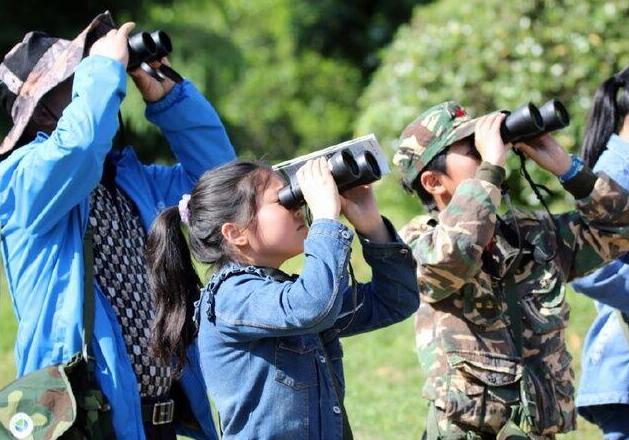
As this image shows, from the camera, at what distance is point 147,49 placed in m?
3.82

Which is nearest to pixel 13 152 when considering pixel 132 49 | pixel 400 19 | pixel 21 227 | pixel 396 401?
pixel 21 227

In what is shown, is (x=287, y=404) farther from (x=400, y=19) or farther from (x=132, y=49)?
(x=400, y=19)

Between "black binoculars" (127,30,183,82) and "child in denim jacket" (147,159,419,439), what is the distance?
1.88ft

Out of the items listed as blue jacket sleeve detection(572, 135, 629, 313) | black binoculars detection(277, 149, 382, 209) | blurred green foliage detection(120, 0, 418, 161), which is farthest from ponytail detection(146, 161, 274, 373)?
blurred green foliage detection(120, 0, 418, 161)

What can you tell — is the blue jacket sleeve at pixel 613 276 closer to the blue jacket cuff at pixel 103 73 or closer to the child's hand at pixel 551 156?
the child's hand at pixel 551 156

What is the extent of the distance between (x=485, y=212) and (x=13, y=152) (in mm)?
1435

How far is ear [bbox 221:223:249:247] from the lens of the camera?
3359mm

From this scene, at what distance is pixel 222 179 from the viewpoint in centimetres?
343

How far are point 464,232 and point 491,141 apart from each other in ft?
1.03

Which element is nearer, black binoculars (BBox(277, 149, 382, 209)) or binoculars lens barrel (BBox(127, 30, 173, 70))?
black binoculars (BBox(277, 149, 382, 209))

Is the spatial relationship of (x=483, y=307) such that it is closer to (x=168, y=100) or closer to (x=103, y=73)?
(x=168, y=100)

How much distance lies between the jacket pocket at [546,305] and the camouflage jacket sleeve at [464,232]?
28 cm

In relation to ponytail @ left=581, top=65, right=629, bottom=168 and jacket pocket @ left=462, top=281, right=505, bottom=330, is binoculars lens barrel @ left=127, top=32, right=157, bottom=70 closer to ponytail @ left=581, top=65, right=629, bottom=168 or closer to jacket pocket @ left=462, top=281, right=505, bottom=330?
jacket pocket @ left=462, top=281, right=505, bottom=330

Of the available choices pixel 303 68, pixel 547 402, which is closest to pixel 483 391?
pixel 547 402
